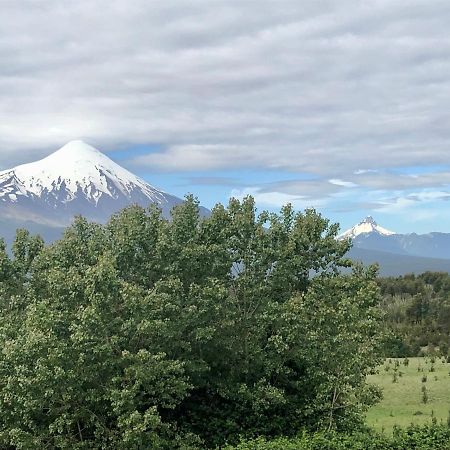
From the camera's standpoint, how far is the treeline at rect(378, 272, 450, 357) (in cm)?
6581

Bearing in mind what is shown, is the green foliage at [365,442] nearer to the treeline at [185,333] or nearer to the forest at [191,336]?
the forest at [191,336]

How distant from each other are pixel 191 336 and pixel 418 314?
62.8m

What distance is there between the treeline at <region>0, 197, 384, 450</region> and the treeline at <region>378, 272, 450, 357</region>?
15.2ft

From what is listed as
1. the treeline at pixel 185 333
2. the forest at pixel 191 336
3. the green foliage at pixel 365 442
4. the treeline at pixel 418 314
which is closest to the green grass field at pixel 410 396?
the treeline at pixel 418 314

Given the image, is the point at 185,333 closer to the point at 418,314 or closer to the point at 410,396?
the point at 410,396

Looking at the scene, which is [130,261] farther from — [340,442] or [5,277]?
[340,442]

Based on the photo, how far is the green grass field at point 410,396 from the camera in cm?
4012

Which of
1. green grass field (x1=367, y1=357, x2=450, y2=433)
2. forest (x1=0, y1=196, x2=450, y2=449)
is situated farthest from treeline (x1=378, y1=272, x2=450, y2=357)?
forest (x1=0, y1=196, x2=450, y2=449)

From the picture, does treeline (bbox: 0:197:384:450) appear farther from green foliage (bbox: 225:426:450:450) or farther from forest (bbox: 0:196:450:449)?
green foliage (bbox: 225:426:450:450)

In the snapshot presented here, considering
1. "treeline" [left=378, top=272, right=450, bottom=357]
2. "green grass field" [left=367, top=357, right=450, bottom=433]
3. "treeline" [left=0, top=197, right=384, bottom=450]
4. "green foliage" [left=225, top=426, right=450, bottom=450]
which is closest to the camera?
"green foliage" [left=225, top=426, right=450, bottom=450]

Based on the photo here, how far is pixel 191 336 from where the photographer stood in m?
36.0

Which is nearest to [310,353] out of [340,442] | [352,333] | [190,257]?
[352,333]

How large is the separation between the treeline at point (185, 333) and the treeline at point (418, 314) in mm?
4631

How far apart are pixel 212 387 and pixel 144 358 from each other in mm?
7215
